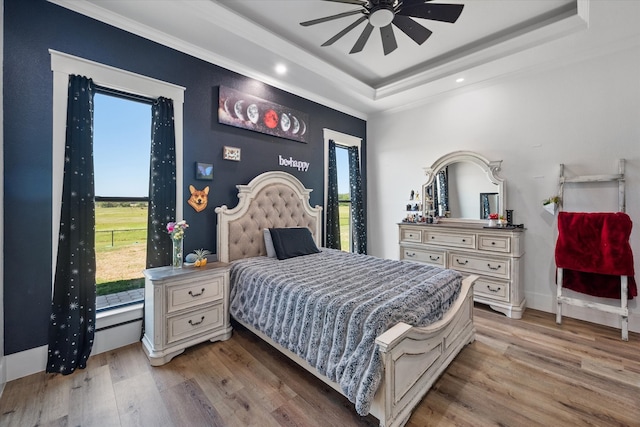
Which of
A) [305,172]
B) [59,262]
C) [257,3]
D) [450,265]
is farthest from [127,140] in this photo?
[450,265]

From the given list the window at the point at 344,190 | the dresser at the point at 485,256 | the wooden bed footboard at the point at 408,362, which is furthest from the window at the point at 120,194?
the dresser at the point at 485,256

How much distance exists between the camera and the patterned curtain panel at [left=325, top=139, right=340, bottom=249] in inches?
169

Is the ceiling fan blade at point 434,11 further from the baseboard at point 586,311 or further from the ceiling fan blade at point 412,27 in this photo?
the baseboard at point 586,311

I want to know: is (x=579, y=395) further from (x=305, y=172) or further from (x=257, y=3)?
(x=257, y=3)

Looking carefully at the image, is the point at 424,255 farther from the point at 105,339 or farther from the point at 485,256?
the point at 105,339

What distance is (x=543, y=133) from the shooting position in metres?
3.20

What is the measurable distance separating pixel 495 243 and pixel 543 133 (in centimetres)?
143

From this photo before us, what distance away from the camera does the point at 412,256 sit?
3.91 metres

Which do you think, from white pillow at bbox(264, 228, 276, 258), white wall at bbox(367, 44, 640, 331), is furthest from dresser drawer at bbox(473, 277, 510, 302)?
white pillow at bbox(264, 228, 276, 258)

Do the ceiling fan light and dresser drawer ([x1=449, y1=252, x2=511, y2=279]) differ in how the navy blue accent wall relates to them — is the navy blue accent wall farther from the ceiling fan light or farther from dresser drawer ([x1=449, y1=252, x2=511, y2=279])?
dresser drawer ([x1=449, y1=252, x2=511, y2=279])

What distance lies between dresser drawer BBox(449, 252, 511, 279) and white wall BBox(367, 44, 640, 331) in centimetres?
47

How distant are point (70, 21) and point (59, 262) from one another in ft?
6.34

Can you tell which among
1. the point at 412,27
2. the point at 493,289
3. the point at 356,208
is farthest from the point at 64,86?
the point at 493,289

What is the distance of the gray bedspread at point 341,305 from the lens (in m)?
1.48
